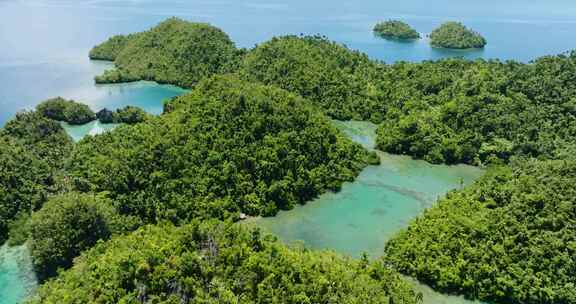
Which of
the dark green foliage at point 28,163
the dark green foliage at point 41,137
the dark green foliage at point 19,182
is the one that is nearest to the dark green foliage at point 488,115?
the dark green foliage at point 41,137

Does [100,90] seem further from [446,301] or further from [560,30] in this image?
[560,30]

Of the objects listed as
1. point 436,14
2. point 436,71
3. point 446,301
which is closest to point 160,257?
point 446,301

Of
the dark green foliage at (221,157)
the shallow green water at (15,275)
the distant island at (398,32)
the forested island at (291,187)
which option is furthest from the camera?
the distant island at (398,32)

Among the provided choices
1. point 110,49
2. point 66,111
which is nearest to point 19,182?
point 66,111

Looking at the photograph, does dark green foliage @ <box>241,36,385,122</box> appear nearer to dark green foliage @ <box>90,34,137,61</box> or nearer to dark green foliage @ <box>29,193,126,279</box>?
dark green foliage @ <box>90,34,137,61</box>

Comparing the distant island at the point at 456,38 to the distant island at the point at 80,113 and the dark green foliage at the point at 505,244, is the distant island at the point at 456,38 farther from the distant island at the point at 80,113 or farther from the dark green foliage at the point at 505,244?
the dark green foliage at the point at 505,244

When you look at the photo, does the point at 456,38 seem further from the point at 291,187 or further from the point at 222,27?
the point at 291,187
